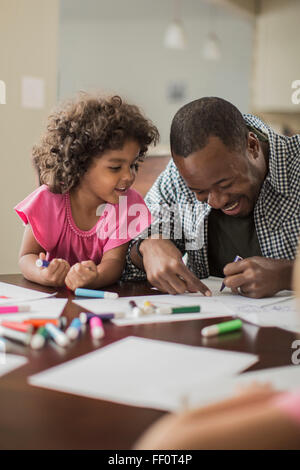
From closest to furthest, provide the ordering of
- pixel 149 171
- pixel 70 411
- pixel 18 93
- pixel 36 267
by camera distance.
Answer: pixel 70 411 → pixel 36 267 → pixel 149 171 → pixel 18 93

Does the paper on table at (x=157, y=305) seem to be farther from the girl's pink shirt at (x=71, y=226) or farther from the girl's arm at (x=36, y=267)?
the girl's pink shirt at (x=71, y=226)

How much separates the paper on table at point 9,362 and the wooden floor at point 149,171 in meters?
1.14

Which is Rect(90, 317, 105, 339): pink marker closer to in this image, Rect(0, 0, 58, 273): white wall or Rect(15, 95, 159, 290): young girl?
Rect(15, 95, 159, 290): young girl

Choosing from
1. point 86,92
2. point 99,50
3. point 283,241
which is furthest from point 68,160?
point 99,50

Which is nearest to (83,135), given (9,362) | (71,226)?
(71,226)

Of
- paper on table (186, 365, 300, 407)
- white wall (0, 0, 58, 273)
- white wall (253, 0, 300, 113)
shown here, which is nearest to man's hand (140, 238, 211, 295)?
paper on table (186, 365, 300, 407)

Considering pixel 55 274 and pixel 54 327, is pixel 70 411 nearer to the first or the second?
pixel 54 327

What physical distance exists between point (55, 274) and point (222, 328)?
0.47 m

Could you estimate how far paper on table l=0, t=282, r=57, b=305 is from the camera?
0.96 metres

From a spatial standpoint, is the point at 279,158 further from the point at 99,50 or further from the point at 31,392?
the point at 99,50

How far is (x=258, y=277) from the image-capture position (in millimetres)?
1036

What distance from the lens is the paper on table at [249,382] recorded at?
0.50 metres
